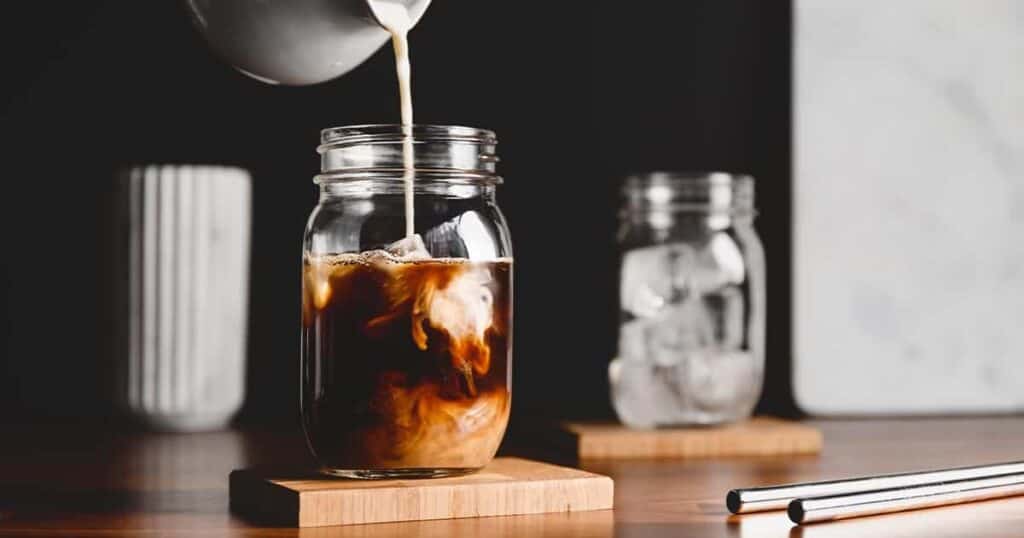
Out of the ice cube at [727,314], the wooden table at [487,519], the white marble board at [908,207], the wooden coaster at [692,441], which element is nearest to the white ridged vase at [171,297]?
the wooden table at [487,519]

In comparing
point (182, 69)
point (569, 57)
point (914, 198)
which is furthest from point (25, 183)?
point (914, 198)

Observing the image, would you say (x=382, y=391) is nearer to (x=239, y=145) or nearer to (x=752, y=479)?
(x=752, y=479)

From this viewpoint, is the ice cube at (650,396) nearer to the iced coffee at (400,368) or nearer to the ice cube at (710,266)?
the ice cube at (710,266)

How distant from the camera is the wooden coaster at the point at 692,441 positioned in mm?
1204

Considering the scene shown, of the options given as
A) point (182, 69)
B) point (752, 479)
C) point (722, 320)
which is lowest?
point (752, 479)

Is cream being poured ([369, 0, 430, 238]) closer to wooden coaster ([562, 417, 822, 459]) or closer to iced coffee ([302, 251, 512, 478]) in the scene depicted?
iced coffee ([302, 251, 512, 478])

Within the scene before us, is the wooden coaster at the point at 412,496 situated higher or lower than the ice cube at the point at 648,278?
lower

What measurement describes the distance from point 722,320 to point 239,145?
51 cm

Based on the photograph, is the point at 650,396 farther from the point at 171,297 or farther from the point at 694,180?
the point at 171,297

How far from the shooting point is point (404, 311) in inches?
34.3

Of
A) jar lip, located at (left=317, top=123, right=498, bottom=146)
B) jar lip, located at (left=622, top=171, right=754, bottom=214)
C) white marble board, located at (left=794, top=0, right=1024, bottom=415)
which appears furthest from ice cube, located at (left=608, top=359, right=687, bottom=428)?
jar lip, located at (left=317, top=123, right=498, bottom=146)

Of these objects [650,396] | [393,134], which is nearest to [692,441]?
[650,396]

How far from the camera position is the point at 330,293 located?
887mm

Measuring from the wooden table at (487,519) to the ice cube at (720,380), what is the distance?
79 mm
